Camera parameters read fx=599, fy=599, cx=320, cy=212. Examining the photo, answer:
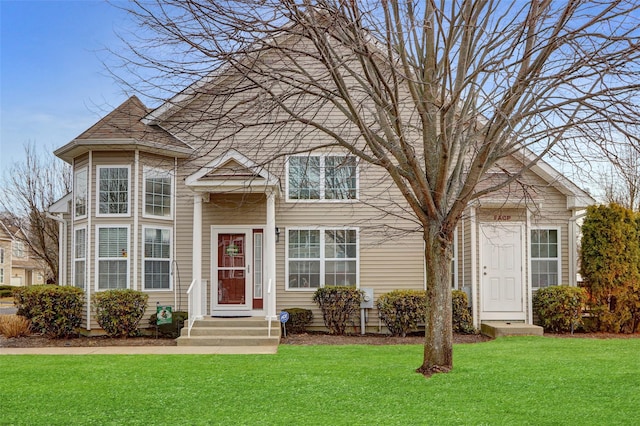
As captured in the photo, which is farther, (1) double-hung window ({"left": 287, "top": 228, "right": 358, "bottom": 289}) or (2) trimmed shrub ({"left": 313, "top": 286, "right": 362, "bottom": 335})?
(1) double-hung window ({"left": 287, "top": 228, "right": 358, "bottom": 289})

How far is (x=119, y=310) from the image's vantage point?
40.4 ft

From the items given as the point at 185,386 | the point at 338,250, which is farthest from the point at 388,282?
the point at 185,386

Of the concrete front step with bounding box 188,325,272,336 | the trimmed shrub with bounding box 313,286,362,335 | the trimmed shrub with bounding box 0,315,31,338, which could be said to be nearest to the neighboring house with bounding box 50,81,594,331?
the trimmed shrub with bounding box 313,286,362,335

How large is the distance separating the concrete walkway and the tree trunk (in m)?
3.52

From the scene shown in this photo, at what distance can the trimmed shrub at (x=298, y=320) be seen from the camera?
13203 millimetres

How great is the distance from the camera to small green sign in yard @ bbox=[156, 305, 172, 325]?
1247 cm

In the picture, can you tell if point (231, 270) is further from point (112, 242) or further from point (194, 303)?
point (112, 242)

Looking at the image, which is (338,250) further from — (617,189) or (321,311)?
(617,189)

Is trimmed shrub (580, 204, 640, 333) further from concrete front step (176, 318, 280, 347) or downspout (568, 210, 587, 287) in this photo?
concrete front step (176, 318, 280, 347)

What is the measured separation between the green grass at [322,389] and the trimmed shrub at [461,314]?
3.16 metres

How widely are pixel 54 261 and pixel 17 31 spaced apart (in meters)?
13.3

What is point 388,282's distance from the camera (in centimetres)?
1392

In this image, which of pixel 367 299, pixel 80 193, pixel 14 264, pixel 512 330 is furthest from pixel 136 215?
pixel 14 264

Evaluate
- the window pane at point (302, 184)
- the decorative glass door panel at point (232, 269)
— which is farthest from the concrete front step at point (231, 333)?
the window pane at point (302, 184)
